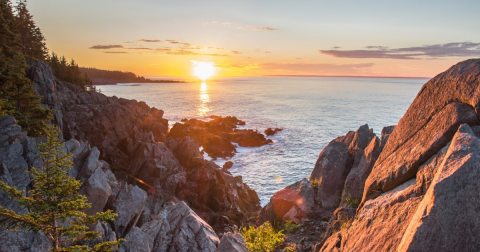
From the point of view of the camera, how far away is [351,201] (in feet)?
55.8

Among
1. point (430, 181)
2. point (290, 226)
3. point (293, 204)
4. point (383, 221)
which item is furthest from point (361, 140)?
point (430, 181)

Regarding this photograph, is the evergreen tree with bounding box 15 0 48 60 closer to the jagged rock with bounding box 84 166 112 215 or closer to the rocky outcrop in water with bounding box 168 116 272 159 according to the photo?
the rocky outcrop in water with bounding box 168 116 272 159

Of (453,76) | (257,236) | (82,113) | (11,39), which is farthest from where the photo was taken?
(82,113)

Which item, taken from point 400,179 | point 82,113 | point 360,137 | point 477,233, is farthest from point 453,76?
point 82,113

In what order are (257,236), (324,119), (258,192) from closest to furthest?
(257,236), (258,192), (324,119)

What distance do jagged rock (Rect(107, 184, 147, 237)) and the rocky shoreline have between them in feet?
0.22

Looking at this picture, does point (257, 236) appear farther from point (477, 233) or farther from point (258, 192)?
point (258, 192)

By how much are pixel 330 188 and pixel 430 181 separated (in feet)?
44.3

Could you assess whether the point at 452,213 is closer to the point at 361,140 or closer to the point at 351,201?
the point at 351,201

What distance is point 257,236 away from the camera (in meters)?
Answer: 16.6

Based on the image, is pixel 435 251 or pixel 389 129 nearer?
pixel 435 251

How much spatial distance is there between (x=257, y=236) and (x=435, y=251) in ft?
40.2

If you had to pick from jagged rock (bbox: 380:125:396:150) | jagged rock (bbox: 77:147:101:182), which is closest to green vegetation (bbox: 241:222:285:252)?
jagged rock (bbox: 380:125:396:150)

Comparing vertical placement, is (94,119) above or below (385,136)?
below
